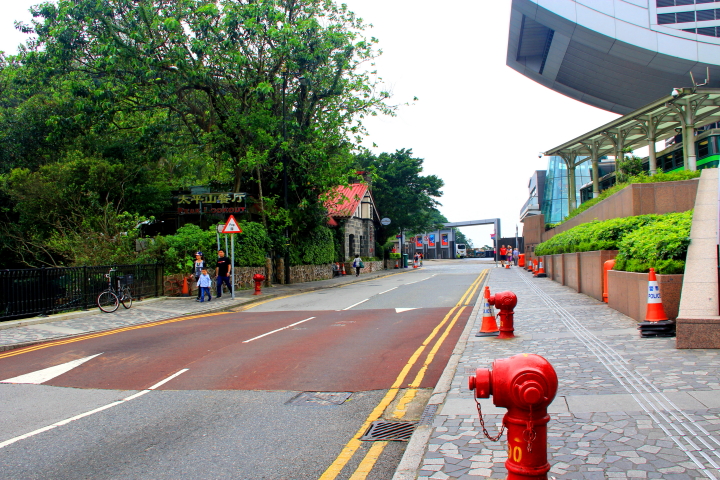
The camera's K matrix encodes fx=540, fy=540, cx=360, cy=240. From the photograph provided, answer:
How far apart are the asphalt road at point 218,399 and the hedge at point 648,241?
148 inches

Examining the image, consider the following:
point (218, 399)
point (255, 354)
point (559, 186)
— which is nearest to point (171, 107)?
point (255, 354)

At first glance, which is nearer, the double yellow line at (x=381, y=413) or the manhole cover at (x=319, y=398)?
the double yellow line at (x=381, y=413)

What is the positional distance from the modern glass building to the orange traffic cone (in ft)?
190

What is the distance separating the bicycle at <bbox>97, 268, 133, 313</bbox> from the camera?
53.5 feet

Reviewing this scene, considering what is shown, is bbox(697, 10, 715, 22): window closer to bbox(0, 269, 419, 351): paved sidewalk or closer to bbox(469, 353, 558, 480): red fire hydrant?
bbox(0, 269, 419, 351): paved sidewalk

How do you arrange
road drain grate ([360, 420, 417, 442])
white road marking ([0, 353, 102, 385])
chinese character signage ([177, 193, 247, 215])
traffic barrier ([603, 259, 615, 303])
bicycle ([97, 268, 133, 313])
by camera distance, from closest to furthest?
1. road drain grate ([360, 420, 417, 442])
2. white road marking ([0, 353, 102, 385])
3. traffic barrier ([603, 259, 615, 303])
4. bicycle ([97, 268, 133, 313])
5. chinese character signage ([177, 193, 247, 215])

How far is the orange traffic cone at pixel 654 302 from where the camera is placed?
834 centimetres

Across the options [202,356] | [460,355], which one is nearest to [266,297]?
[202,356]

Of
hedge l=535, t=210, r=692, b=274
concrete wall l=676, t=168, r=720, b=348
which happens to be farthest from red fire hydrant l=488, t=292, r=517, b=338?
concrete wall l=676, t=168, r=720, b=348

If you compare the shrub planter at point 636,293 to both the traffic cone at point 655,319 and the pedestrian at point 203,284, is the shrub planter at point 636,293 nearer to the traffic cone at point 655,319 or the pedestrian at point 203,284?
the traffic cone at point 655,319

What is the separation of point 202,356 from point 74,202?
18244 millimetres

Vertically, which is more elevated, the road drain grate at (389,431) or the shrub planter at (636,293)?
the shrub planter at (636,293)

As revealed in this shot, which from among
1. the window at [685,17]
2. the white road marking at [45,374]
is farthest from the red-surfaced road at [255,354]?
the window at [685,17]

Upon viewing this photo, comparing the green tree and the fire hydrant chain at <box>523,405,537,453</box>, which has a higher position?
the green tree
